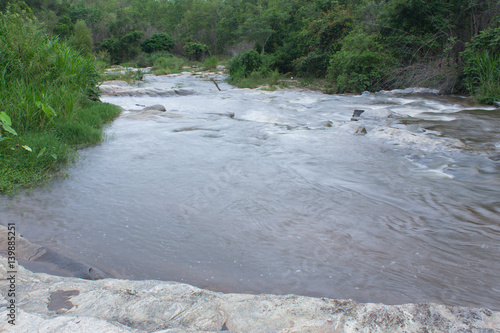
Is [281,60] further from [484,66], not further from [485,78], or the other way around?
[485,78]

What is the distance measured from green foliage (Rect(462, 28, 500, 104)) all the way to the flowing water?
4.01 m

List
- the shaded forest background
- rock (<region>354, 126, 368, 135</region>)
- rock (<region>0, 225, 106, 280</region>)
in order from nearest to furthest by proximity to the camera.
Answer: rock (<region>0, 225, 106, 280</region>), rock (<region>354, 126, 368, 135</region>), the shaded forest background

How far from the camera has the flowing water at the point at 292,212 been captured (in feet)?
9.31

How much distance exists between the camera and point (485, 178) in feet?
16.9

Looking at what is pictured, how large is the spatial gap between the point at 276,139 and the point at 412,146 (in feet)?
8.76

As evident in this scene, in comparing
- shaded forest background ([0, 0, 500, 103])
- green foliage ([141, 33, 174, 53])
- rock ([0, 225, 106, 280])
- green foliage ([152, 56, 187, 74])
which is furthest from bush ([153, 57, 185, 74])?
rock ([0, 225, 106, 280])

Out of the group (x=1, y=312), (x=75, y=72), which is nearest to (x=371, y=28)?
(x=75, y=72)

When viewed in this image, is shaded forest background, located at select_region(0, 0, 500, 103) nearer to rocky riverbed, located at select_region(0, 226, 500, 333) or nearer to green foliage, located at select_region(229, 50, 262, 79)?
green foliage, located at select_region(229, 50, 262, 79)

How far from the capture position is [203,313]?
1905 millimetres

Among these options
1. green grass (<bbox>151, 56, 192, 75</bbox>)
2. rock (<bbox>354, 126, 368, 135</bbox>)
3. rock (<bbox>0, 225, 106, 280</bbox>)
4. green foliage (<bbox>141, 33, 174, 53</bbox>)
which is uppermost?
green foliage (<bbox>141, 33, 174, 53</bbox>)

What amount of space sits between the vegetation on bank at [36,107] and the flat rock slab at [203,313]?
2977mm

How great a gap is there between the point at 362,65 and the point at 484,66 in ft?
16.1

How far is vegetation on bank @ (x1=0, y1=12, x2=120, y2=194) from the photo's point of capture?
489 cm

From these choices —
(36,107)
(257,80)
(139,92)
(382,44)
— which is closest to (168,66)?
(257,80)
